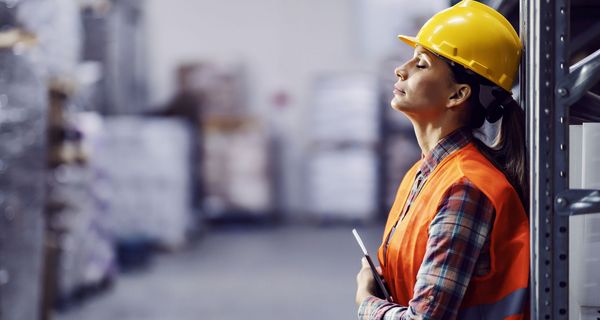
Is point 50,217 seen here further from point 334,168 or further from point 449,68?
point 334,168

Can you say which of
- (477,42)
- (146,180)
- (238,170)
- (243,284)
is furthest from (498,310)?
(238,170)

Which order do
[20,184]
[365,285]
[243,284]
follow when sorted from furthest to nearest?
[243,284], [20,184], [365,285]

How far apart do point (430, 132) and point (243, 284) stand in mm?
5128

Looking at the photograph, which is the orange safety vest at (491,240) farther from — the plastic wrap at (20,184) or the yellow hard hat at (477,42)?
the plastic wrap at (20,184)

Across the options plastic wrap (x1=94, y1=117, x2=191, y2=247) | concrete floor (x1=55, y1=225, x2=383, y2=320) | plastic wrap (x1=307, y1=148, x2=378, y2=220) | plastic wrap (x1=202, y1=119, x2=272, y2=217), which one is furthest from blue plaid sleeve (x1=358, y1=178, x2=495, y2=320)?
plastic wrap (x1=202, y1=119, x2=272, y2=217)

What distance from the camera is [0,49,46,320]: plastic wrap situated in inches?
142

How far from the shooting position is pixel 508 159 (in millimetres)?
1838

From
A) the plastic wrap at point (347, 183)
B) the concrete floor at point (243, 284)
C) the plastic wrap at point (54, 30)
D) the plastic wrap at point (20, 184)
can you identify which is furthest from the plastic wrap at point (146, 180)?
the plastic wrap at point (20, 184)

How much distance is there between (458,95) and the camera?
1.78m

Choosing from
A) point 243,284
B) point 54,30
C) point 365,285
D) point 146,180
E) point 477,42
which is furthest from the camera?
point 146,180

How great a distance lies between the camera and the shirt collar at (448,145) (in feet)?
5.84

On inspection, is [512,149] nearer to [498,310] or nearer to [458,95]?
[458,95]

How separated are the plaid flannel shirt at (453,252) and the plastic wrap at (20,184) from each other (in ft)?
8.67

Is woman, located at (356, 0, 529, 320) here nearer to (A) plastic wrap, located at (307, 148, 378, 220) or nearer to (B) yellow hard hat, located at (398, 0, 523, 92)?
(B) yellow hard hat, located at (398, 0, 523, 92)
